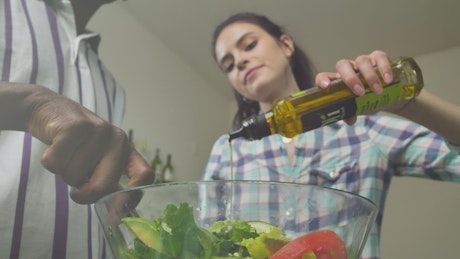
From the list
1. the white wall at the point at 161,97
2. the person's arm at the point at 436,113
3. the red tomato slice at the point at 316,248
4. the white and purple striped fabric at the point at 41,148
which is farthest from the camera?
the white wall at the point at 161,97

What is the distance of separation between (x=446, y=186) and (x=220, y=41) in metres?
0.52

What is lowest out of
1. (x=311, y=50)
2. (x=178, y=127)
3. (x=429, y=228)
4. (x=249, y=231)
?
(x=429, y=228)

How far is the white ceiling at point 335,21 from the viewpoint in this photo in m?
0.71

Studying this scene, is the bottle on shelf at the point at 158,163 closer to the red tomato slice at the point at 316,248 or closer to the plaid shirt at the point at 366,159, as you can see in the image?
the plaid shirt at the point at 366,159

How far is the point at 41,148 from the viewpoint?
1.45ft

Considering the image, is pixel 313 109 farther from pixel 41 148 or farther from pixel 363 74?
pixel 41 148

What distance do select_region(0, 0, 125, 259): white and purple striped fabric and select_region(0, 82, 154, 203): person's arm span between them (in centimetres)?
1

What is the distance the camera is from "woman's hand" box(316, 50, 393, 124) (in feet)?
1.46

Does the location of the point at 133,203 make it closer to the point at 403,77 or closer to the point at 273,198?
the point at 273,198

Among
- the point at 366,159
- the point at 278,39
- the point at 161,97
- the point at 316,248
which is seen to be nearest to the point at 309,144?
the point at 366,159

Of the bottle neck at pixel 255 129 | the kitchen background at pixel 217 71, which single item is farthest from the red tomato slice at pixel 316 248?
the kitchen background at pixel 217 71

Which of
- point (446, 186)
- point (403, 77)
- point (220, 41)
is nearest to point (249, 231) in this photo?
point (403, 77)

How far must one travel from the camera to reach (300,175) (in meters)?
0.68

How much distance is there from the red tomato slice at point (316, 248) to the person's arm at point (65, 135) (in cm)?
23
